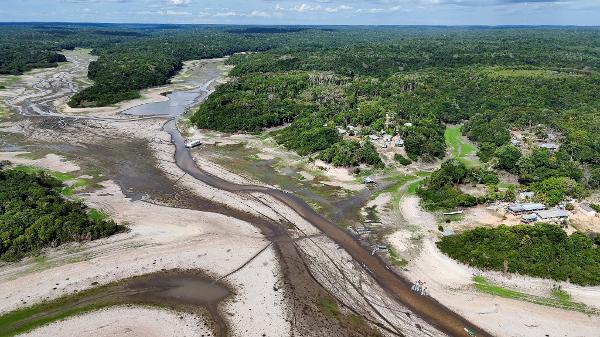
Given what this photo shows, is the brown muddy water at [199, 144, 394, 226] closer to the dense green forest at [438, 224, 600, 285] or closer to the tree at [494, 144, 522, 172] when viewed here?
the dense green forest at [438, 224, 600, 285]

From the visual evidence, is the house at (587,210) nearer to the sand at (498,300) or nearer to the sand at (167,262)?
the sand at (498,300)

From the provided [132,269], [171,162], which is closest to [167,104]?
[171,162]

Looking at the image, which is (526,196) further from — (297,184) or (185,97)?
(185,97)

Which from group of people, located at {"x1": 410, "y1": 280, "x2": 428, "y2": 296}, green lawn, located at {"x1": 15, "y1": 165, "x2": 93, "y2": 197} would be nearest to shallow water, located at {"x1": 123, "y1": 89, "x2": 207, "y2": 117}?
green lawn, located at {"x1": 15, "y1": 165, "x2": 93, "y2": 197}

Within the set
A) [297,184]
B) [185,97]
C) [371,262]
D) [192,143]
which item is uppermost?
[185,97]

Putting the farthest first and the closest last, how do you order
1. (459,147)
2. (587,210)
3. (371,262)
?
(459,147)
(587,210)
(371,262)

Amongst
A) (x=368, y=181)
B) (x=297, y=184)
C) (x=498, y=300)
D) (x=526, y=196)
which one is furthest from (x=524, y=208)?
(x=297, y=184)
